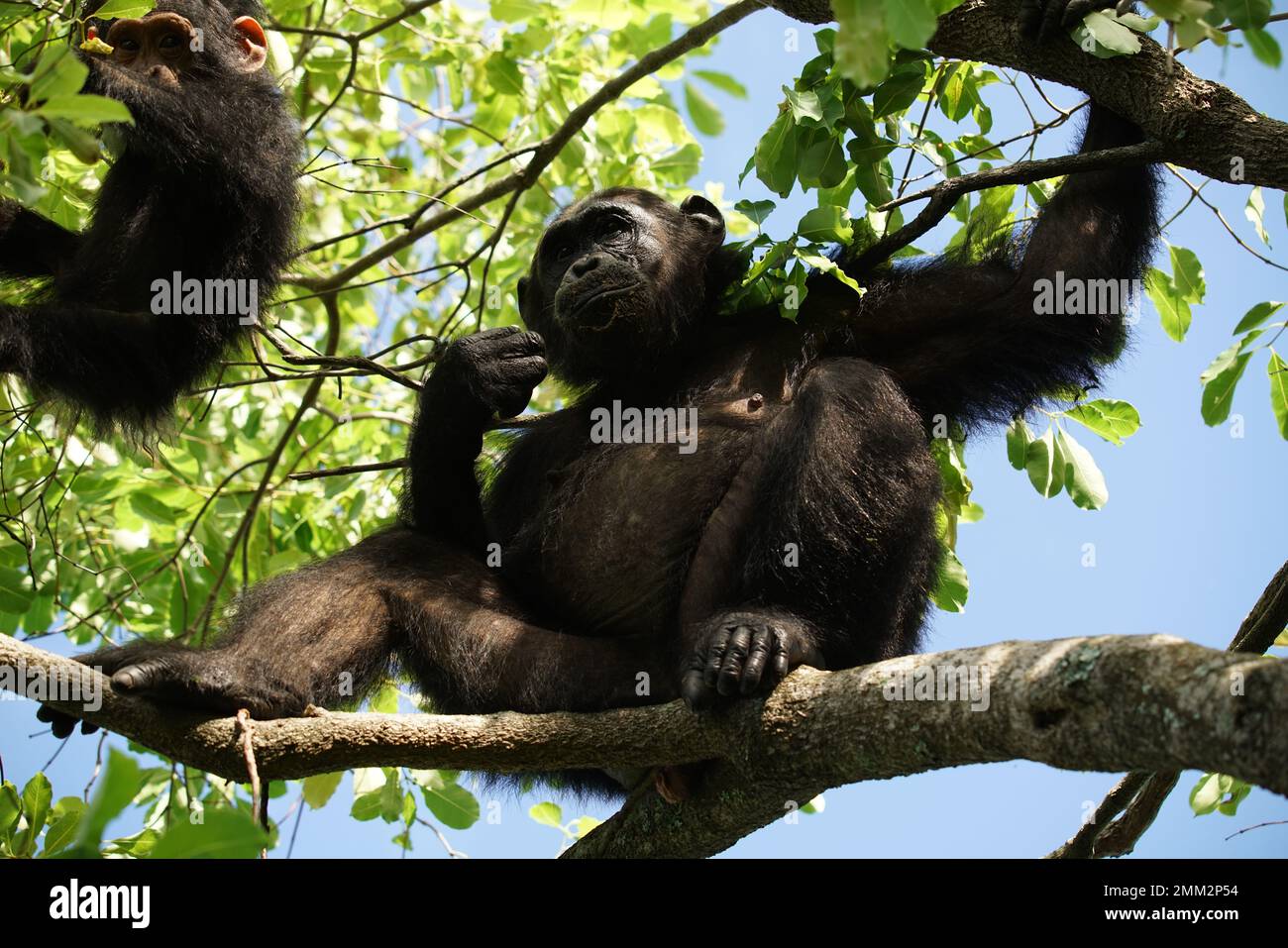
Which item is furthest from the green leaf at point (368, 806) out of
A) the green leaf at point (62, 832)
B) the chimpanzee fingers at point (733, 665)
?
the chimpanzee fingers at point (733, 665)

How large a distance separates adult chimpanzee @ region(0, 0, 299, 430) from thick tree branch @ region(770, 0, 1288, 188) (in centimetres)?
280

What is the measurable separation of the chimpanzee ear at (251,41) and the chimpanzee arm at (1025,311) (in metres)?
3.51

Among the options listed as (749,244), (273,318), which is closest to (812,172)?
(749,244)

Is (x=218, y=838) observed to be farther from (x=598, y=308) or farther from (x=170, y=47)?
(x=170, y=47)

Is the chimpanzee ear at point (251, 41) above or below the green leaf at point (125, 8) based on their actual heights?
above

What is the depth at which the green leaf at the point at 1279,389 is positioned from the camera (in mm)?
Answer: 6246

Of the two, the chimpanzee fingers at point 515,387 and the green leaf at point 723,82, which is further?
the green leaf at point 723,82

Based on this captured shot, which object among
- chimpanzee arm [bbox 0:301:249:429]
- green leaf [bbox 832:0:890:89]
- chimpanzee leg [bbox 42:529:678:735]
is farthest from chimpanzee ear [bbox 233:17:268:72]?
green leaf [bbox 832:0:890:89]

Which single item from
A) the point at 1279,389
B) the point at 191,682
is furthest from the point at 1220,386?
the point at 191,682

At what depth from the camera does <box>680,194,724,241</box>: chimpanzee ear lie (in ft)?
25.1

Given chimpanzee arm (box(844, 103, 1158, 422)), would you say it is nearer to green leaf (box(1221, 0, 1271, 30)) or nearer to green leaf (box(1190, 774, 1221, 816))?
green leaf (box(1221, 0, 1271, 30))

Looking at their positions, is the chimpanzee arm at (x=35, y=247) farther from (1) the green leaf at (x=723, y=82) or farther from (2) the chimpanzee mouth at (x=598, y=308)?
(1) the green leaf at (x=723, y=82)

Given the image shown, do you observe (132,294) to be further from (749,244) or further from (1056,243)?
(1056,243)

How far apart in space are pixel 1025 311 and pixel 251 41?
4.35 meters
